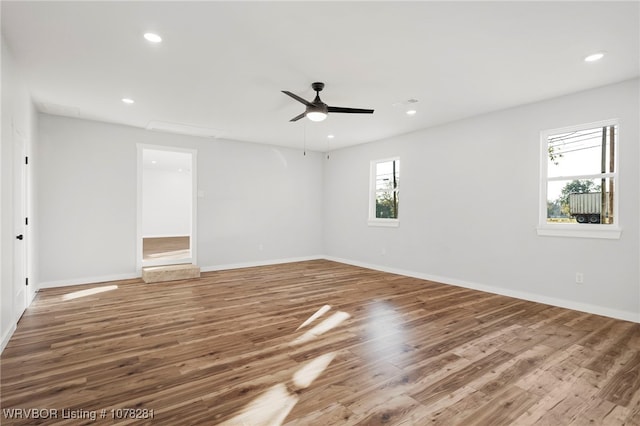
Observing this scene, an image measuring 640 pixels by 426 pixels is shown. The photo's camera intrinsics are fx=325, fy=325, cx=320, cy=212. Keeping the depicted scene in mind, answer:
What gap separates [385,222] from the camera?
668 centimetres

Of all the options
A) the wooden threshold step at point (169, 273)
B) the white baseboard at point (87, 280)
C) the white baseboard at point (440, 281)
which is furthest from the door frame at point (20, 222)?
the wooden threshold step at point (169, 273)

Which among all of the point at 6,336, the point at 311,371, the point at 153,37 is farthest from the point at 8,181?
the point at 311,371

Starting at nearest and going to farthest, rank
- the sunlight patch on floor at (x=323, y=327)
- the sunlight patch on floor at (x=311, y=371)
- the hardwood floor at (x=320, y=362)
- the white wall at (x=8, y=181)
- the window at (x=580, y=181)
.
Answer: the hardwood floor at (x=320, y=362), the sunlight patch on floor at (x=311, y=371), the white wall at (x=8, y=181), the sunlight patch on floor at (x=323, y=327), the window at (x=580, y=181)

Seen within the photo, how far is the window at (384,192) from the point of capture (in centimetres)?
660

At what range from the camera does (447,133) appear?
18.1 ft

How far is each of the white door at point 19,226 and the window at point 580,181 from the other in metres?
6.08

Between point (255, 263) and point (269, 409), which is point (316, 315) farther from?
point (255, 263)

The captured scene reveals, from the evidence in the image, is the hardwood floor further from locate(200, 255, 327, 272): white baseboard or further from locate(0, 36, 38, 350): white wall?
locate(200, 255, 327, 272): white baseboard

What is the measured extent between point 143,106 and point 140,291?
2.72 metres

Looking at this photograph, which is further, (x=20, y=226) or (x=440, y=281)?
(x=440, y=281)

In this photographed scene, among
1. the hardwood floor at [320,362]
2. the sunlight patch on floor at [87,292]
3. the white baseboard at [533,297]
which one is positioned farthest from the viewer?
the sunlight patch on floor at [87,292]

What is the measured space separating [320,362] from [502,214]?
3653 millimetres

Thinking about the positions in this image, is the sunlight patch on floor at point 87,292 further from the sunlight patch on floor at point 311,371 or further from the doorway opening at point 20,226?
the sunlight patch on floor at point 311,371

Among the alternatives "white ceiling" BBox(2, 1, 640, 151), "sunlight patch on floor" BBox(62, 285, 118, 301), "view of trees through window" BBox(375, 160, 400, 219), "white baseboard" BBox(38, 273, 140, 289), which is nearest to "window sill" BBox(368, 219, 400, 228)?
"view of trees through window" BBox(375, 160, 400, 219)
